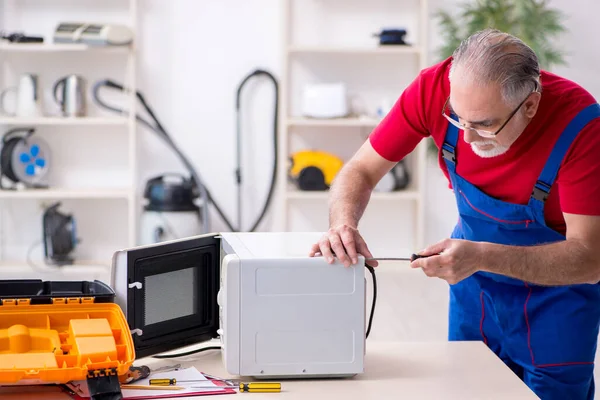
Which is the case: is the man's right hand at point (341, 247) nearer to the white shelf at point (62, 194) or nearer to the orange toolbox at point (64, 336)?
the orange toolbox at point (64, 336)

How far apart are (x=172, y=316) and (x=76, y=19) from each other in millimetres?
3744

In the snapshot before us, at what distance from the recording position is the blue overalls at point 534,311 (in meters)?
2.11

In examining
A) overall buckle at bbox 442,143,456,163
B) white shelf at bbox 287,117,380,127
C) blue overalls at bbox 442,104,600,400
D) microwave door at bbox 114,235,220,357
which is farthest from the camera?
white shelf at bbox 287,117,380,127

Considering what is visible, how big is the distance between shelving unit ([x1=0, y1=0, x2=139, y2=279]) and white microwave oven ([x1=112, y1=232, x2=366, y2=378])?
10.7 ft

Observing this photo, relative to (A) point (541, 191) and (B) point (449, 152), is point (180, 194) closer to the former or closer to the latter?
(B) point (449, 152)

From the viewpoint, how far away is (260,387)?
1770mm

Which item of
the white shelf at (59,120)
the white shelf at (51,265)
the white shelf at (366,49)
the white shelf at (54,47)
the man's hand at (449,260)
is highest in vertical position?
the white shelf at (366,49)

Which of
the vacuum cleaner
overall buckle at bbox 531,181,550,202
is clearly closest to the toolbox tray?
overall buckle at bbox 531,181,550,202

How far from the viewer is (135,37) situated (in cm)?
505

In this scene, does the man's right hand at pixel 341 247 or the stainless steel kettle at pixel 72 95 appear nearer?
the man's right hand at pixel 341 247

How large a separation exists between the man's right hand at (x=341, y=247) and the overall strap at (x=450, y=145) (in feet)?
1.52

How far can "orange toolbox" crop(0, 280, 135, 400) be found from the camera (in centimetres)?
163

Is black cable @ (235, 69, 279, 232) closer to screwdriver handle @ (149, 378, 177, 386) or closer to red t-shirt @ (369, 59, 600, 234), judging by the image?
red t-shirt @ (369, 59, 600, 234)

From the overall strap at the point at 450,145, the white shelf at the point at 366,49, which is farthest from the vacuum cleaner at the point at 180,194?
the overall strap at the point at 450,145
